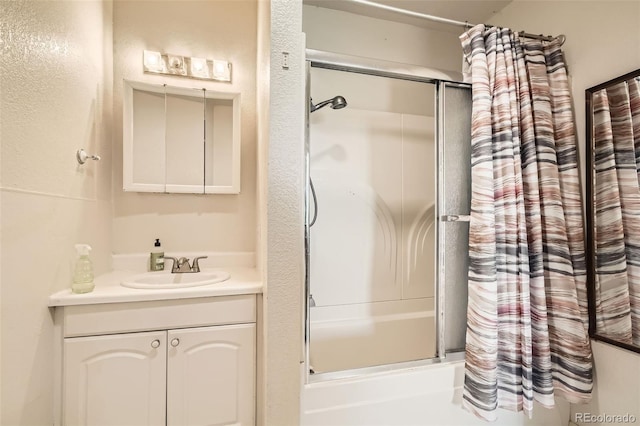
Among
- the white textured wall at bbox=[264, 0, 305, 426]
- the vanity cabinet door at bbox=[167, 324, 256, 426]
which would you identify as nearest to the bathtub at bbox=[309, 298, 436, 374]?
the vanity cabinet door at bbox=[167, 324, 256, 426]

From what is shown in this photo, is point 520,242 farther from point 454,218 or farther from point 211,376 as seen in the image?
point 211,376

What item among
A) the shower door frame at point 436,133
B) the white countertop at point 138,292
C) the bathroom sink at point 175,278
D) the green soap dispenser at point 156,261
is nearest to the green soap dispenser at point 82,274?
the white countertop at point 138,292

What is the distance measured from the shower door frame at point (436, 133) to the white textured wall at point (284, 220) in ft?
0.19

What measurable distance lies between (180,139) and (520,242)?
1.97m

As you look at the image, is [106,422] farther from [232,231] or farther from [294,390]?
[232,231]

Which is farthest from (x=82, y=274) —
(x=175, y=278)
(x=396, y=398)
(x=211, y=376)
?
(x=396, y=398)

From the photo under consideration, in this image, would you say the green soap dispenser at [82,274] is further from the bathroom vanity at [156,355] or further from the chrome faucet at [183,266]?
the chrome faucet at [183,266]

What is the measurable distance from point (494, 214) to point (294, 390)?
1.14 metres

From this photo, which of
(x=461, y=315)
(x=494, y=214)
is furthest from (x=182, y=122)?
(x=461, y=315)

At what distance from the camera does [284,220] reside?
45.9 inches

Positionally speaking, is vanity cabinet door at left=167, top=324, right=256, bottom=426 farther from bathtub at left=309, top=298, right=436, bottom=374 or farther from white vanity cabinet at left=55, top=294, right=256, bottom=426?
bathtub at left=309, top=298, right=436, bottom=374

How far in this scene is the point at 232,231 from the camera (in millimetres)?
1984

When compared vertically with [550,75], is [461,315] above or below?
below

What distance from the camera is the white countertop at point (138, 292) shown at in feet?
4.12
